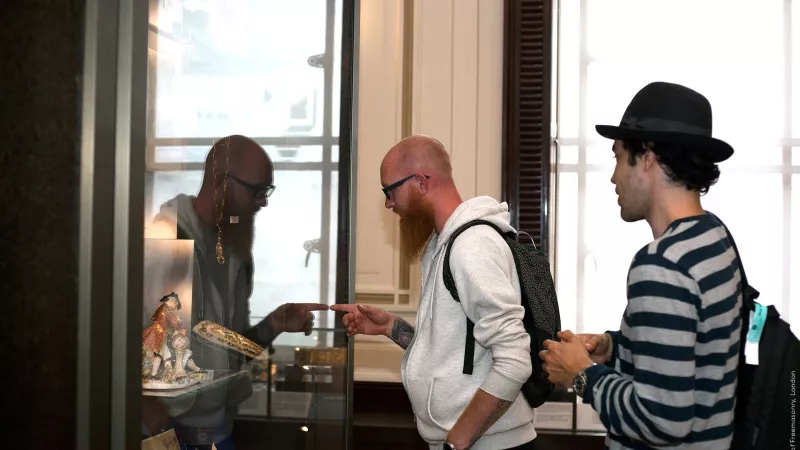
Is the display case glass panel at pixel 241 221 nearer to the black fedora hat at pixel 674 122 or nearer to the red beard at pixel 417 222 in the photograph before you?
the red beard at pixel 417 222

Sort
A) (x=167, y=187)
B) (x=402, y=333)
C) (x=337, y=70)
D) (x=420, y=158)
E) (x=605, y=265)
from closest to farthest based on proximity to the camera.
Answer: (x=167, y=187)
(x=420, y=158)
(x=337, y=70)
(x=402, y=333)
(x=605, y=265)

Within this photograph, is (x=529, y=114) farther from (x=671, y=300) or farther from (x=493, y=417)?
(x=671, y=300)

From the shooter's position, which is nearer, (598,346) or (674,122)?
(674,122)

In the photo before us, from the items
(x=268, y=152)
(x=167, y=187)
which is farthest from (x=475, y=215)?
(x=167, y=187)

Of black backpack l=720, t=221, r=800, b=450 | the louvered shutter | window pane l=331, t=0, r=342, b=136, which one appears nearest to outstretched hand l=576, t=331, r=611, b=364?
black backpack l=720, t=221, r=800, b=450

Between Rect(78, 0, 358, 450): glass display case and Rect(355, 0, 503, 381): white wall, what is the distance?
1.83 metres

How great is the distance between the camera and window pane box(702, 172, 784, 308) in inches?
194

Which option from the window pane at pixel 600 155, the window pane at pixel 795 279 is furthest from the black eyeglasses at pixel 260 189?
the window pane at pixel 795 279

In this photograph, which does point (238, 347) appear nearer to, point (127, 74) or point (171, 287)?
point (171, 287)

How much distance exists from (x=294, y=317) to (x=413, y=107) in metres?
2.64

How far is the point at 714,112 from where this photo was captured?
4.96m

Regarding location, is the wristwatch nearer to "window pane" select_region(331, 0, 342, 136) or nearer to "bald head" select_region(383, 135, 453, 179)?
"bald head" select_region(383, 135, 453, 179)

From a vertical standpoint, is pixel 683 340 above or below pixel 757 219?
below

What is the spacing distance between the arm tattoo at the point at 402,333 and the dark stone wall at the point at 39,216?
2.04 meters
